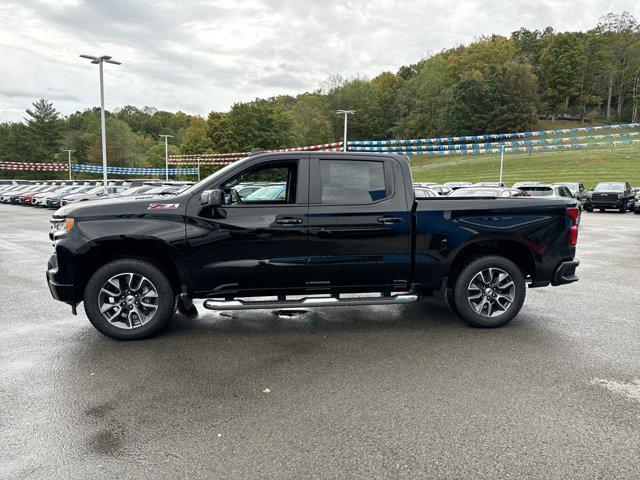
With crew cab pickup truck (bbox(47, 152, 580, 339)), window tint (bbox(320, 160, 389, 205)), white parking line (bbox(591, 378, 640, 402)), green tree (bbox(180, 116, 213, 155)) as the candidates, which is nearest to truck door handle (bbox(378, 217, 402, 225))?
crew cab pickup truck (bbox(47, 152, 580, 339))

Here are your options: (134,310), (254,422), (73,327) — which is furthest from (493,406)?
(73,327)

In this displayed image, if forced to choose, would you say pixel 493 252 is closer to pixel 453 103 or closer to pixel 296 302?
pixel 296 302

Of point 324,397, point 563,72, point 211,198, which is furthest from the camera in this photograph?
point 563,72

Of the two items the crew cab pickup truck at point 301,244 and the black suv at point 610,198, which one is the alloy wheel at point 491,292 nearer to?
the crew cab pickup truck at point 301,244

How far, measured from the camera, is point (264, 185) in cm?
566

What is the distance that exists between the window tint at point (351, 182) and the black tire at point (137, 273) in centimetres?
191

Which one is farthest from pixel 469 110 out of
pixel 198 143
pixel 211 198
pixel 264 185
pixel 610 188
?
pixel 211 198

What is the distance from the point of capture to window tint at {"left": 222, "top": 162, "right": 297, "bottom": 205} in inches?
201

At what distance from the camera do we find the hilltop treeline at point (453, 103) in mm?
83375

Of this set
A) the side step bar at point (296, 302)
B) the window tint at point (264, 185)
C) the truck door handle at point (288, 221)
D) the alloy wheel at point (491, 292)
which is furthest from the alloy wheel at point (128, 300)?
the alloy wheel at point (491, 292)

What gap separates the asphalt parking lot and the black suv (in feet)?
73.1

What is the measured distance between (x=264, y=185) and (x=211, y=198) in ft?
3.64

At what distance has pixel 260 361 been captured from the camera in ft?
14.5

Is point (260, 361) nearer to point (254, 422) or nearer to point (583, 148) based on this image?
point (254, 422)
